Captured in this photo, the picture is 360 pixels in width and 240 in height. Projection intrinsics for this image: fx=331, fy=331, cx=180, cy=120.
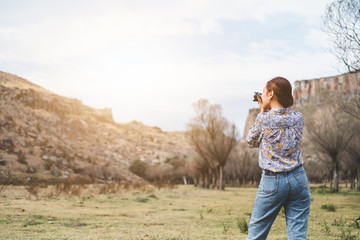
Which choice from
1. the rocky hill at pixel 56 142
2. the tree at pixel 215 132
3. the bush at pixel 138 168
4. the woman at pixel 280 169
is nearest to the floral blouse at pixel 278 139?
the woman at pixel 280 169

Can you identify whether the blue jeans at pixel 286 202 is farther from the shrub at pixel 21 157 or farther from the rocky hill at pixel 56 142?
the shrub at pixel 21 157

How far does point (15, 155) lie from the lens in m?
36.0

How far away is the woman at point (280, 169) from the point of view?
9.05 feet

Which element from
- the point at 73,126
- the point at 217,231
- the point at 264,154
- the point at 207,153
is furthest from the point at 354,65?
the point at 73,126

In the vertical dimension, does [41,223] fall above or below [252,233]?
below

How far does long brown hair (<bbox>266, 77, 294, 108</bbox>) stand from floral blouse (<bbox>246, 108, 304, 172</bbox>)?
3.3 inches

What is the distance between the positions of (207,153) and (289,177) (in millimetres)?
39089

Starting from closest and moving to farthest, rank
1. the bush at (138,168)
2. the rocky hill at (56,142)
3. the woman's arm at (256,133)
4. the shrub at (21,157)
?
the woman's arm at (256,133)
the shrub at (21,157)
the rocky hill at (56,142)
the bush at (138,168)

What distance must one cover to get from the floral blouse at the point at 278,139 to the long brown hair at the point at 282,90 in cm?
8

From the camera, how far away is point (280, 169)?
9.12 feet

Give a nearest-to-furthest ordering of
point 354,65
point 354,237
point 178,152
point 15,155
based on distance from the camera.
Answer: point 354,237 < point 354,65 < point 15,155 < point 178,152

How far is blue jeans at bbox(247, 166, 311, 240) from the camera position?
9.00 feet

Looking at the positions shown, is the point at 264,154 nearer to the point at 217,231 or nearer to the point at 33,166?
the point at 217,231

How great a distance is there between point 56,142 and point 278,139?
53.6m
